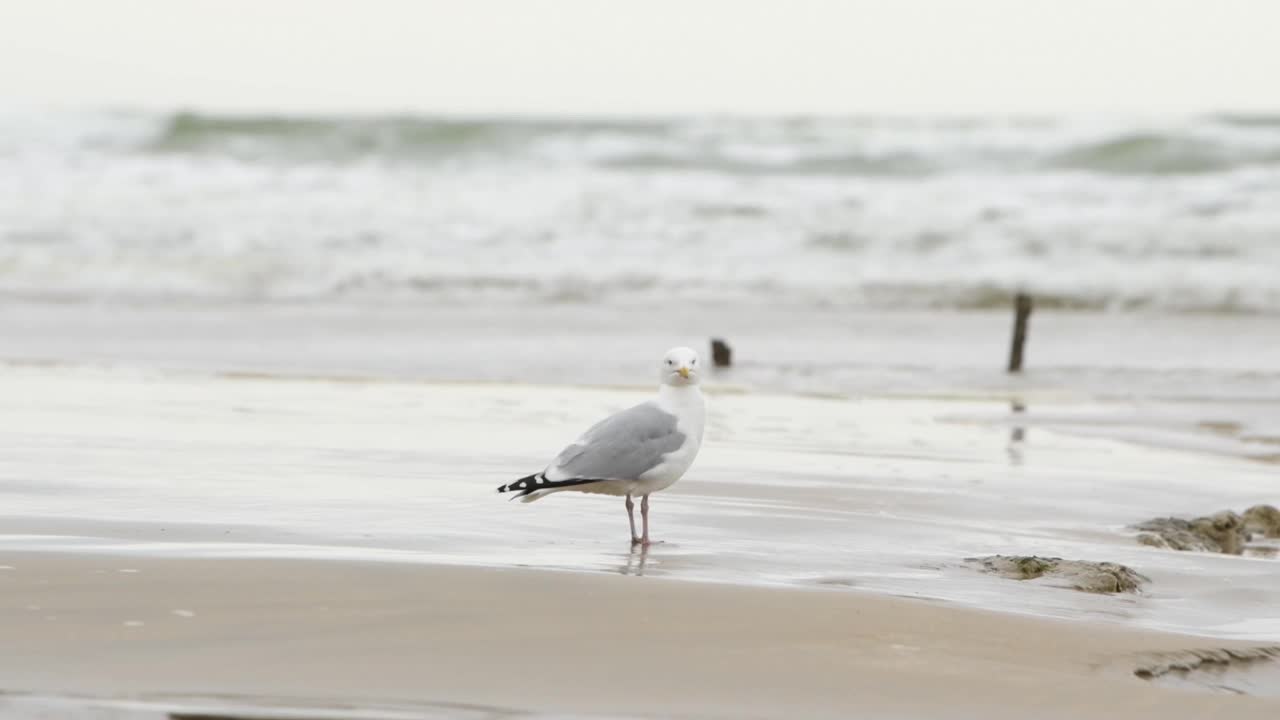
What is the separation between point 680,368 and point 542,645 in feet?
6.05

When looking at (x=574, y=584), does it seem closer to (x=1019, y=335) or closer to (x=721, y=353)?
(x=721, y=353)

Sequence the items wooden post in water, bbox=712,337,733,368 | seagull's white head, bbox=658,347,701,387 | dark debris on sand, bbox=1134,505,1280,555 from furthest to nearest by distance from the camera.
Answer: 1. wooden post in water, bbox=712,337,733,368
2. dark debris on sand, bbox=1134,505,1280,555
3. seagull's white head, bbox=658,347,701,387

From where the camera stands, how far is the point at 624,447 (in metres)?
5.71

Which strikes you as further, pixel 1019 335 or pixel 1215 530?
pixel 1019 335

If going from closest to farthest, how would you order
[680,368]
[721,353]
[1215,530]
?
[680,368] < [1215,530] < [721,353]

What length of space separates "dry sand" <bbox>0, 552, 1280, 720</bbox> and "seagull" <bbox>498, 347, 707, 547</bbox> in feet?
2.39

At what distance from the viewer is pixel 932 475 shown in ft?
26.0

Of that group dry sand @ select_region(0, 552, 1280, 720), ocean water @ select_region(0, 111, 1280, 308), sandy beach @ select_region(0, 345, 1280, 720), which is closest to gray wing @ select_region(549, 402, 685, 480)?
sandy beach @ select_region(0, 345, 1280, 720)

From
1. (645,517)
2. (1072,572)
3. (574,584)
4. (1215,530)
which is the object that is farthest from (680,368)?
(1215,530)

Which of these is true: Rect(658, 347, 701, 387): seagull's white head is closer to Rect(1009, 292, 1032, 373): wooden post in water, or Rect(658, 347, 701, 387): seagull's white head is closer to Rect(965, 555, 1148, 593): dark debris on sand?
Rect(965, 555, 1148, 593): dark debris on sand

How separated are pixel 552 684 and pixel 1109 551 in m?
2.85

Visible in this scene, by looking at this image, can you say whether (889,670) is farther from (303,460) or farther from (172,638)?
(303,460)

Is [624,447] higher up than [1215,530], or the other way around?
[624,447]

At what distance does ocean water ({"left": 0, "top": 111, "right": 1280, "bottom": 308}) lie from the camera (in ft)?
69.3
